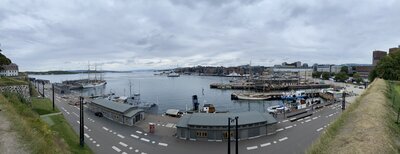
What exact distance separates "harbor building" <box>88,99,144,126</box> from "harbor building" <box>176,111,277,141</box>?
7.01 metres

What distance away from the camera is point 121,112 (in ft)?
88.8

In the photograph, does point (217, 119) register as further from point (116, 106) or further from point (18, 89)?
point (18, 89)

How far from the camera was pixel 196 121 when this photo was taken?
21.4m

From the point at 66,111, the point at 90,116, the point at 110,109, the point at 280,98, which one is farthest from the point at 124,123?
the point at 280,98

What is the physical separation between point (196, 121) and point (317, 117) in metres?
15.5

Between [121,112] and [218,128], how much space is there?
38.5ft

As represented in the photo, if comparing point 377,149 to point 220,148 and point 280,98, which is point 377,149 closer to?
point 220,148

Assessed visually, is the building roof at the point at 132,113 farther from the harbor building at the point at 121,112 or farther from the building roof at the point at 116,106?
the building roof at the point at 116,106

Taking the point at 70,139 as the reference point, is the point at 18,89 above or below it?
above

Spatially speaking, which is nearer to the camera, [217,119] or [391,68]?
[217,119]

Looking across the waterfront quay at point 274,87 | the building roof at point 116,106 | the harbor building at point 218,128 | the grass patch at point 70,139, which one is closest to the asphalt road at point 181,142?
the harbor building at point 218,128

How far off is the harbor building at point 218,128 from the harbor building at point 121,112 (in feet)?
23.0

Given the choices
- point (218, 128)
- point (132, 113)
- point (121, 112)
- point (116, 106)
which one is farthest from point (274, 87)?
point (218, 128)

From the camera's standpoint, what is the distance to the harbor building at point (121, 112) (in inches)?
1040
